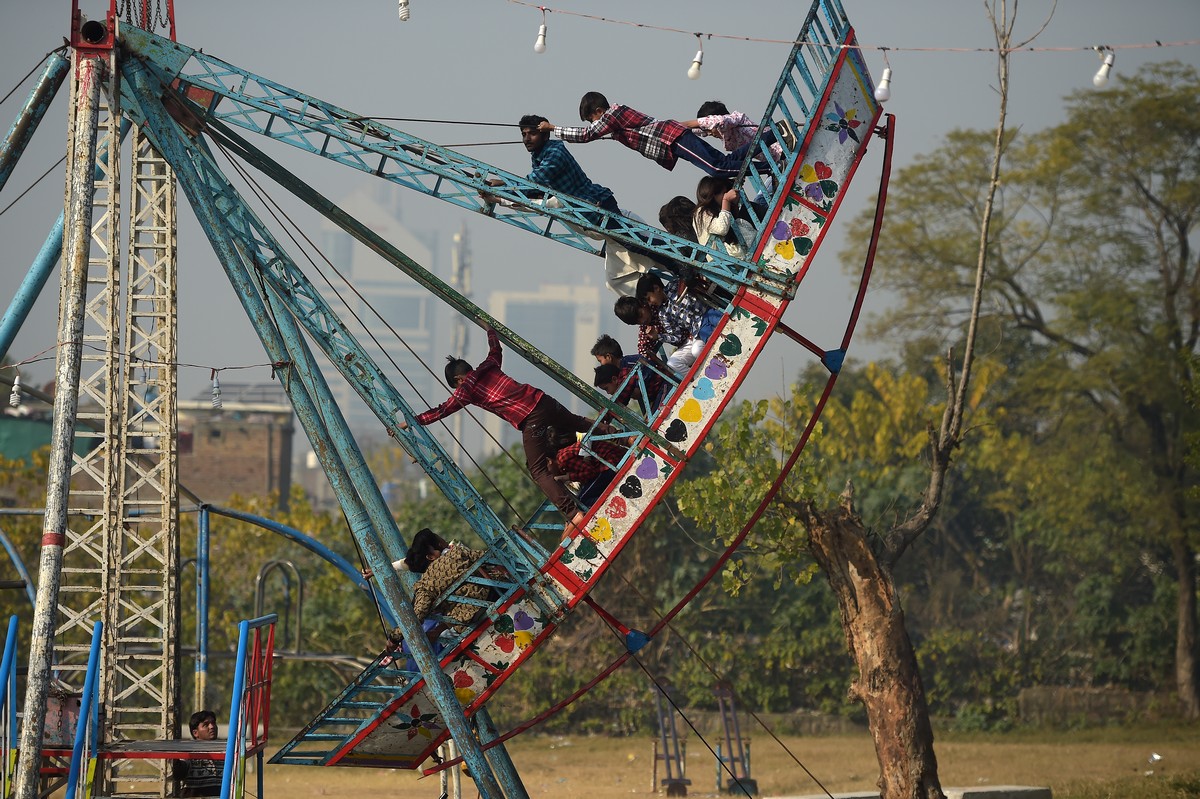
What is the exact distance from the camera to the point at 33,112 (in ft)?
39.4

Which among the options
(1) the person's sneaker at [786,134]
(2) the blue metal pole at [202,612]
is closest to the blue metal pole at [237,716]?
(2) the blue metal pole at [202,612]

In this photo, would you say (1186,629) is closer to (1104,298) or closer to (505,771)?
(1104,298)

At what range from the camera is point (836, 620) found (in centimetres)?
2998

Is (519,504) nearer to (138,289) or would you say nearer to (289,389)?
(138,289)

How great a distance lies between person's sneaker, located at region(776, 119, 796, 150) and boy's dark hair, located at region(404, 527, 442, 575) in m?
4.12

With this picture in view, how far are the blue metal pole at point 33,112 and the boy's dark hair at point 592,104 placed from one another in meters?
4.17

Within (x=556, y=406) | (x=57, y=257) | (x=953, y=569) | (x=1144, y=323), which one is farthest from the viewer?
(x=953, y=569)

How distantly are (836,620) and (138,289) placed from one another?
1925cm

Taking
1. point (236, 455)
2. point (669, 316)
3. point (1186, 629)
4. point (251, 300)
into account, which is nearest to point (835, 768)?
point (1186, 629)

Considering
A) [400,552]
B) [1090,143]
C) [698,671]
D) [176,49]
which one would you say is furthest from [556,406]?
[1090,143]

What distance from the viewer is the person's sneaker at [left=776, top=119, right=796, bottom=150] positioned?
38.1 feet

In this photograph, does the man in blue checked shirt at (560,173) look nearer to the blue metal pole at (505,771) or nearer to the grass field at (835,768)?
the blue metal pole at (505,771)

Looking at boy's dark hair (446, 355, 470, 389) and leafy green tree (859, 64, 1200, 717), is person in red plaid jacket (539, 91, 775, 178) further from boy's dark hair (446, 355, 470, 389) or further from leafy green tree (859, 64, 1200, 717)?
leafy green tree (859, 64, 1200, 717)

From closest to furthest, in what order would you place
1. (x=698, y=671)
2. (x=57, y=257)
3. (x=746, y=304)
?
1. (x=746, y=304)
2. (x=57, y=257)
3. (x=698, y=671)
